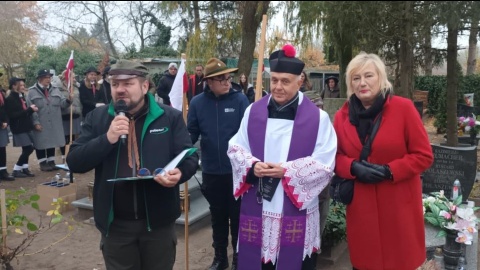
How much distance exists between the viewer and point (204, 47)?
51.2 ft

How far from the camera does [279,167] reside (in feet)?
9.18

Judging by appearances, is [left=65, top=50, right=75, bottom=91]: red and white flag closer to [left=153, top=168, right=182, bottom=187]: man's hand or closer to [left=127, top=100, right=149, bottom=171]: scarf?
[left=127, top=100, right=149, bottom=171]: scarf

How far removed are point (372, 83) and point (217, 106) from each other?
175cm

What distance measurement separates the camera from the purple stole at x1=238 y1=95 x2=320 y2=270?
2.89 m

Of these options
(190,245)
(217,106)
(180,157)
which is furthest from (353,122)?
(190,245)

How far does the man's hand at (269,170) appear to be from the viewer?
2793 millimetres

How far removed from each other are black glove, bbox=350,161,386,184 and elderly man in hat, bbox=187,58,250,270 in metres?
1.62

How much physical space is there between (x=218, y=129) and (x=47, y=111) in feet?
18.6

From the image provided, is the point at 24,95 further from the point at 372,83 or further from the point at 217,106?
the point at 372,83

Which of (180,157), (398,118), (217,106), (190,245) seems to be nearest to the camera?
(180,157)

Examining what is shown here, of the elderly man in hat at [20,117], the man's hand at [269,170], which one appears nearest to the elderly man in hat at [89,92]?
the elderly man in hat at [20,117]

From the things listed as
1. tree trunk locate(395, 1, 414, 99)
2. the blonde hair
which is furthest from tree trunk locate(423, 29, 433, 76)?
the blonde hair

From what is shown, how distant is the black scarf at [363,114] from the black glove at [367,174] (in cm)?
19

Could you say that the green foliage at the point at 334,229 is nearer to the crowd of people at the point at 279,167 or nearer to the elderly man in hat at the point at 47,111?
the crowd of people at the point at 279,167
